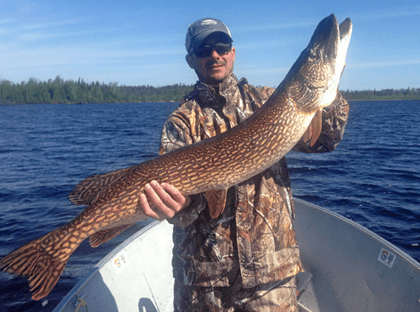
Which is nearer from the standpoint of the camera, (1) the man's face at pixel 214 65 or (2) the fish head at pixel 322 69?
(2) the fish head at pixel 322 69

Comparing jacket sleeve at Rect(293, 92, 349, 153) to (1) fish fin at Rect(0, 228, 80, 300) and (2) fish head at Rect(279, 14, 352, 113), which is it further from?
(1) fish fin at Rect(0, 228, 80, 300)

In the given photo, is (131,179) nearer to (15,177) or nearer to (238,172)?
(238,172)

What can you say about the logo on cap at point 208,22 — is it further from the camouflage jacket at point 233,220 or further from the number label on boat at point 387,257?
the number label on boat at point 387,257

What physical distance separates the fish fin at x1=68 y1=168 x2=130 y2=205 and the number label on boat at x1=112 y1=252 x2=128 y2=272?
50.8 inches

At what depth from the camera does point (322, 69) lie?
2.49 m

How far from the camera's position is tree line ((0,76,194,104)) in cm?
9956

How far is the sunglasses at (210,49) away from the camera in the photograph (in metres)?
2.59

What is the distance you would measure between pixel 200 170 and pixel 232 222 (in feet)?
1.51

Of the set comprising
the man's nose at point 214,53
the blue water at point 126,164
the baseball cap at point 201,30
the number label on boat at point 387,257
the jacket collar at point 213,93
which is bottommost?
the blue water at point 126,164

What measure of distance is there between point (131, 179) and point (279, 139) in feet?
3.94

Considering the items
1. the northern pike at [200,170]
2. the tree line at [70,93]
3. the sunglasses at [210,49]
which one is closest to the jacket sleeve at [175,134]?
the northern pike at [200,170]

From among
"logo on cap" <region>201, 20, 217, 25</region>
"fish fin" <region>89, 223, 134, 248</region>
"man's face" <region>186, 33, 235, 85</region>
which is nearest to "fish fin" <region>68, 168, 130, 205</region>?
"fish fin" <region>89, 223, 134, 248</region>

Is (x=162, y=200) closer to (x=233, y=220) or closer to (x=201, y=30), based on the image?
(x=233, y=220)

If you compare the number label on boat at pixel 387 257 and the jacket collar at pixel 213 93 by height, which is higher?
the jacket collar at pixel 213 93
